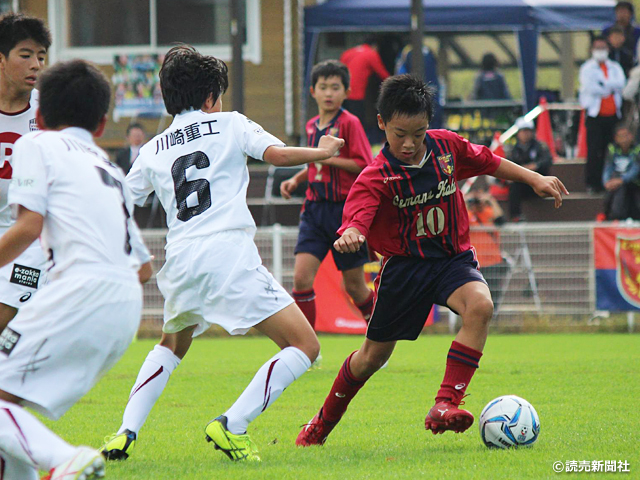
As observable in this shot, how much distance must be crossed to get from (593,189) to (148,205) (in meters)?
7.43

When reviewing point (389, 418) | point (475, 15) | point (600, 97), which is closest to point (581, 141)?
point (600, 97)

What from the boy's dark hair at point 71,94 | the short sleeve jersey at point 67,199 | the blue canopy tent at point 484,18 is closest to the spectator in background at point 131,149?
the blue canopy tent at point 484,18

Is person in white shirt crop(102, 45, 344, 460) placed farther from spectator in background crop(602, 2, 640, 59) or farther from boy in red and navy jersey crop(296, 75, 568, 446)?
spectator in background crop(602, 2, 640, 59)

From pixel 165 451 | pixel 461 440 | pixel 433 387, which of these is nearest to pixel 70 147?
pixel 165 451

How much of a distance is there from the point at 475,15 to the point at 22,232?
14.4 meters

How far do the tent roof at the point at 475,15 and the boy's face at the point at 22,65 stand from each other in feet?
39.5

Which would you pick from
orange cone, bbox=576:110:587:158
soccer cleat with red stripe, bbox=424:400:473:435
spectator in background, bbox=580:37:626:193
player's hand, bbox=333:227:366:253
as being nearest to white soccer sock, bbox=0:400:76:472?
player's hand, bbox=333:227:366:253

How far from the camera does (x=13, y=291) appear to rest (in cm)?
502

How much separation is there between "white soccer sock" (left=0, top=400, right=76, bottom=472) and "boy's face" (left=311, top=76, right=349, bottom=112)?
5649mm

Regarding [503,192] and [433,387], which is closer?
[433,387]

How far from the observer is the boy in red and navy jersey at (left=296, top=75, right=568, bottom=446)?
5.21 metres

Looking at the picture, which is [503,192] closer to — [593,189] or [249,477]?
[593,189]

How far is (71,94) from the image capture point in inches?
150

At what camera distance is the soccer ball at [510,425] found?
5055mm
